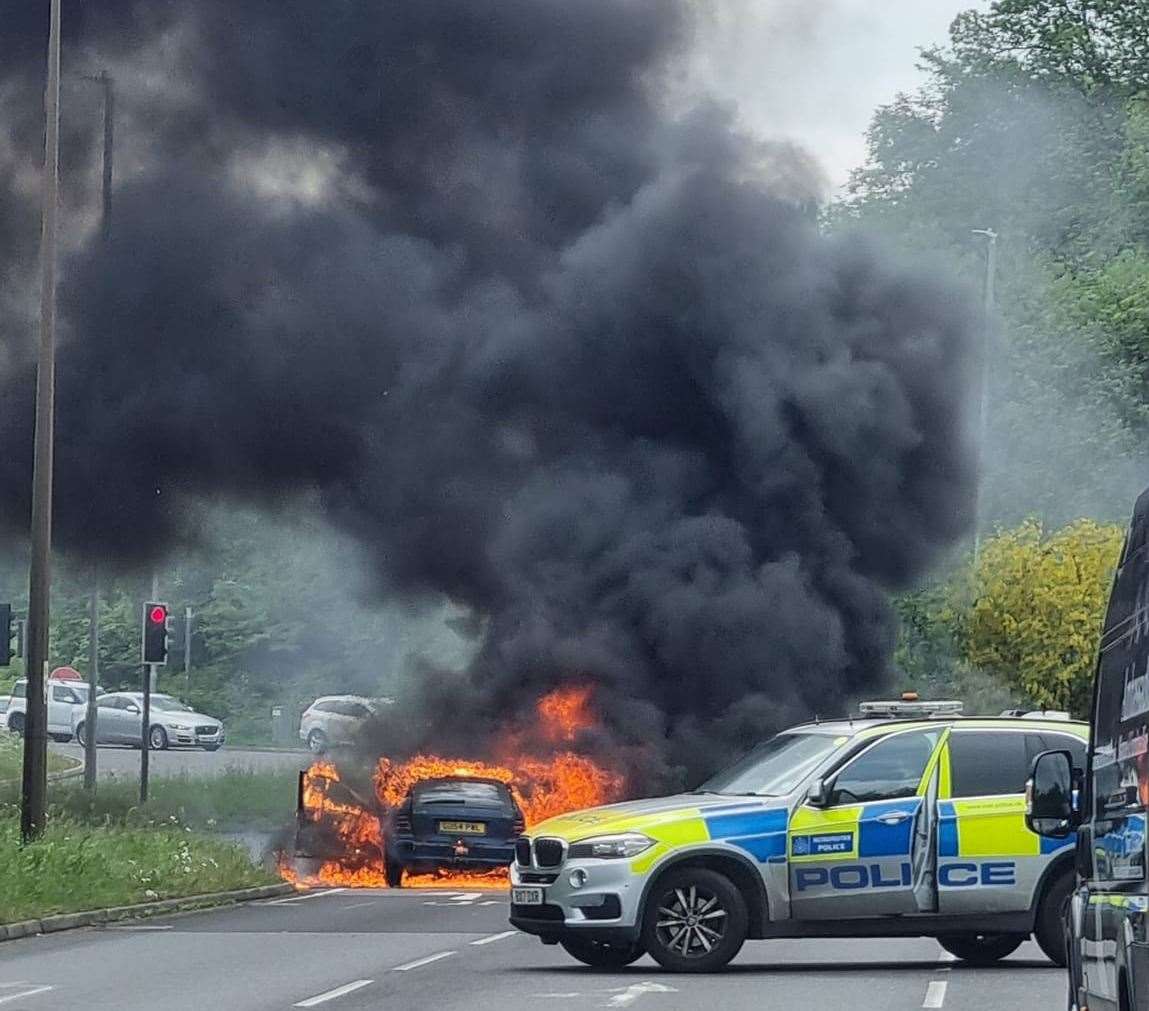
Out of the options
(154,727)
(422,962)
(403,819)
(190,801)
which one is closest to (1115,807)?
(422,962)

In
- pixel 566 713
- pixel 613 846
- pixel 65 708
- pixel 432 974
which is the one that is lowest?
pixel 432 974

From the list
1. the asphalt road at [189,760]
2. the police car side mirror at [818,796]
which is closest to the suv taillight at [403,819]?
the police car side mirror at [818,796]

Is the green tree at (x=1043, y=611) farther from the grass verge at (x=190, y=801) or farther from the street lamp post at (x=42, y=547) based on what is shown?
the street lamp post at (x=42, y=547)

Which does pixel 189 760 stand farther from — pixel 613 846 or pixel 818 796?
pixel 818 796

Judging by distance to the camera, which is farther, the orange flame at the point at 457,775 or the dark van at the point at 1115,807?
the orange flame at the point at 457,775

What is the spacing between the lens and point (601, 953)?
55.2ft

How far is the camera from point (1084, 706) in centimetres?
4066

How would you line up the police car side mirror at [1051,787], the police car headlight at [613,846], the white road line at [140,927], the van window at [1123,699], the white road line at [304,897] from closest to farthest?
the van window at [1123,699] → the police car side mirror at [1051,787] → the police car headlight at [613,846] → the white road line at [140,927] → the white road line at [304,897]

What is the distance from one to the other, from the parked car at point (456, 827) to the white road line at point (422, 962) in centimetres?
818

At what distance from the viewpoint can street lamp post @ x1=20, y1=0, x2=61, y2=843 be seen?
22.9 m

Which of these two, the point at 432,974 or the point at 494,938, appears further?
the point at 494,938

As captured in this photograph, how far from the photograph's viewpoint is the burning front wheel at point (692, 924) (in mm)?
15688

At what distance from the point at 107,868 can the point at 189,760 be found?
1147 inches

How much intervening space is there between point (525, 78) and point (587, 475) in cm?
700
